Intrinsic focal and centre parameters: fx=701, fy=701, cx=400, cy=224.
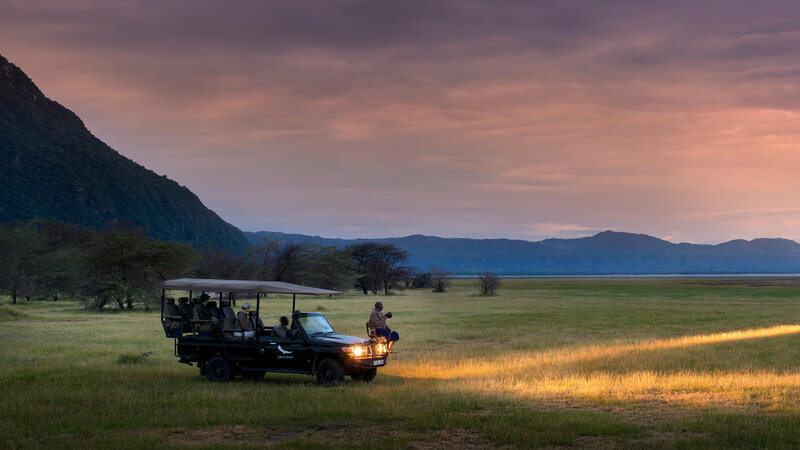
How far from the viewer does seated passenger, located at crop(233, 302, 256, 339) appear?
1995cm

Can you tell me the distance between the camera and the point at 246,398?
16.6m

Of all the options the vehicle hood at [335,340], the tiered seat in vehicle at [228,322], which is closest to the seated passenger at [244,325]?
the tiered seat in vehicle at [228,322]

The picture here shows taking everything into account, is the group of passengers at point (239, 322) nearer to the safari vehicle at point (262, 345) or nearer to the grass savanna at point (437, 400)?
the safari vehicle at point (262, 345)

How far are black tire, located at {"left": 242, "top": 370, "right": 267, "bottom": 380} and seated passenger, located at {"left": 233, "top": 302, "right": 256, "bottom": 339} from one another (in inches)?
38.5

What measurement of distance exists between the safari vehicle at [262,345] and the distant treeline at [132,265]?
45.4m

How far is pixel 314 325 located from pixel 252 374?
2681mm

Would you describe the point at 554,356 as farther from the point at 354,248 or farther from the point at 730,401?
the point at 354,248

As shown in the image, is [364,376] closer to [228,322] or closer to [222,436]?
[228,322]

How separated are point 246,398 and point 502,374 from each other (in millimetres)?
8566

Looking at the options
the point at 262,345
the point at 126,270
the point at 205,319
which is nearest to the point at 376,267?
the point at 126,270

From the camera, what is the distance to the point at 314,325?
1952 centimetres

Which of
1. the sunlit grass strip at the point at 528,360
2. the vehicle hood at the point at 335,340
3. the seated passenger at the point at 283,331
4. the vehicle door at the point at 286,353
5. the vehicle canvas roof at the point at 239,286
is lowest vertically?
the sunlit grass strip at the point at 528,360

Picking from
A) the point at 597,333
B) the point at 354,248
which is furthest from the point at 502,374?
the point at 354,248

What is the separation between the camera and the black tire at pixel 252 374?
19.6m
